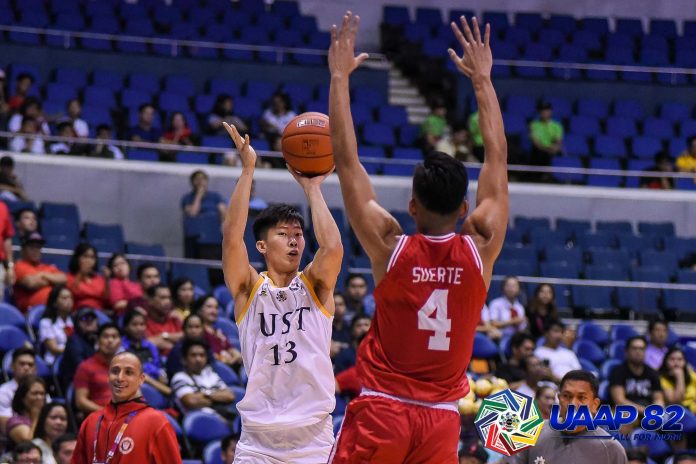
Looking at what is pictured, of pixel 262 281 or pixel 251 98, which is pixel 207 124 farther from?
pixel 262 281

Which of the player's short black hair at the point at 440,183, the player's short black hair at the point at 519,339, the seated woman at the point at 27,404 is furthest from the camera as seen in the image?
the player's short black hair at the point at 519,339

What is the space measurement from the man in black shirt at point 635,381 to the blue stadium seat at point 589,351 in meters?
1.09

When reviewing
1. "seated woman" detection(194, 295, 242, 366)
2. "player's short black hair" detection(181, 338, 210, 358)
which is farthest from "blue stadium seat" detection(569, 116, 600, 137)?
"player's short black hair" detection(181, 338, 210, 358)

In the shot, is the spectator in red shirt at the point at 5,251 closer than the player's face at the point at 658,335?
Yes

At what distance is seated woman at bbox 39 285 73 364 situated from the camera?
1059cm

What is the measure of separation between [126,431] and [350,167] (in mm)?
2737

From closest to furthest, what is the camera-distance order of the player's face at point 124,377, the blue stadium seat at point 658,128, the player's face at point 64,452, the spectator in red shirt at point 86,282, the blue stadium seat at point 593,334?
1. the player's face at point 124,377
2. the player's face at point 64,452
3. the spectator in red shirt at point 86,282
4. the blue stadium seat at point 593,334
5. the blue stadium seat at point 658,128

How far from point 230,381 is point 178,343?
0.57m

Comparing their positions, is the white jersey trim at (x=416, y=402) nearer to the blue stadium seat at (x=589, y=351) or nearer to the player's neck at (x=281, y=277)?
the player's neck at (x=281, y=277)

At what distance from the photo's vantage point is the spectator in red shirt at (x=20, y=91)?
52.0 ft

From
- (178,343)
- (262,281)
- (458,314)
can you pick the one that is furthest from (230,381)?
(458,314)

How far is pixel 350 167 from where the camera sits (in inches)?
175

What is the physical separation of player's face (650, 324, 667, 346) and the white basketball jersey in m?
7.41

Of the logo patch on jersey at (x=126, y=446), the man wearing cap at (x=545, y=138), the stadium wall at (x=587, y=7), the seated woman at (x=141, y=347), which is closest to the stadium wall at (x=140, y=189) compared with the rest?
the man wearing cap at (x=545, y=138)
